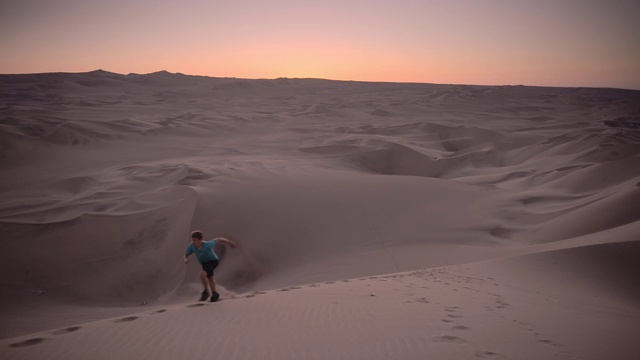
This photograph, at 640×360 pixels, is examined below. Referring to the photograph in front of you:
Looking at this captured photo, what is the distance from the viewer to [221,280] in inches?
281

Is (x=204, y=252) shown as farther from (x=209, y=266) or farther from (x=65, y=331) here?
(x=65, y=331)

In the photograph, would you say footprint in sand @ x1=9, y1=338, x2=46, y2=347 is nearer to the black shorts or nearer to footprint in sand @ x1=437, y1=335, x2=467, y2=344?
the black shorts

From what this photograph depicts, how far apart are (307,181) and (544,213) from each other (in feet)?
19.6

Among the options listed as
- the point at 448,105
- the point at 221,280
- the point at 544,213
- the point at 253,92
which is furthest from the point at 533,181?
the point at 253,92

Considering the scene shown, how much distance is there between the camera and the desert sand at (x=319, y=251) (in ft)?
12.1

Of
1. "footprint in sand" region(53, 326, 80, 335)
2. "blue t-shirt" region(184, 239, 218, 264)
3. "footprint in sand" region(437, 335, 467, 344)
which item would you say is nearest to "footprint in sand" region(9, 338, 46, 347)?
"footprint in sand" region(53, 326, 80, 335)

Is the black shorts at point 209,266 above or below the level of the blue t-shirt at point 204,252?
below

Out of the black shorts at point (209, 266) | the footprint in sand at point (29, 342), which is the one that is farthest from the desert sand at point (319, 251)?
the black shorts at point (209, 266)

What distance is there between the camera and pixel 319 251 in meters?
7.96

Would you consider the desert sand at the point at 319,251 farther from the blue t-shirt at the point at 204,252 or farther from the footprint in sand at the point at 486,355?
the blue t-shirt at the point at 204,252

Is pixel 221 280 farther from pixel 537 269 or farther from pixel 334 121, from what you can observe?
pixel 334 121

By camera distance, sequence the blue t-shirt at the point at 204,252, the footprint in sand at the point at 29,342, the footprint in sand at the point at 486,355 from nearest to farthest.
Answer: the footprint in sand at the point at 486,355
the footprint in sand at the point at 29,342
the blue t-shirt at the point at 204,252

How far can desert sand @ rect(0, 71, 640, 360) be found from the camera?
3.67 m

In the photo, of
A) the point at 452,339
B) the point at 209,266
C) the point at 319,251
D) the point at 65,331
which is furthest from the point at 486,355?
the point at 319,251
